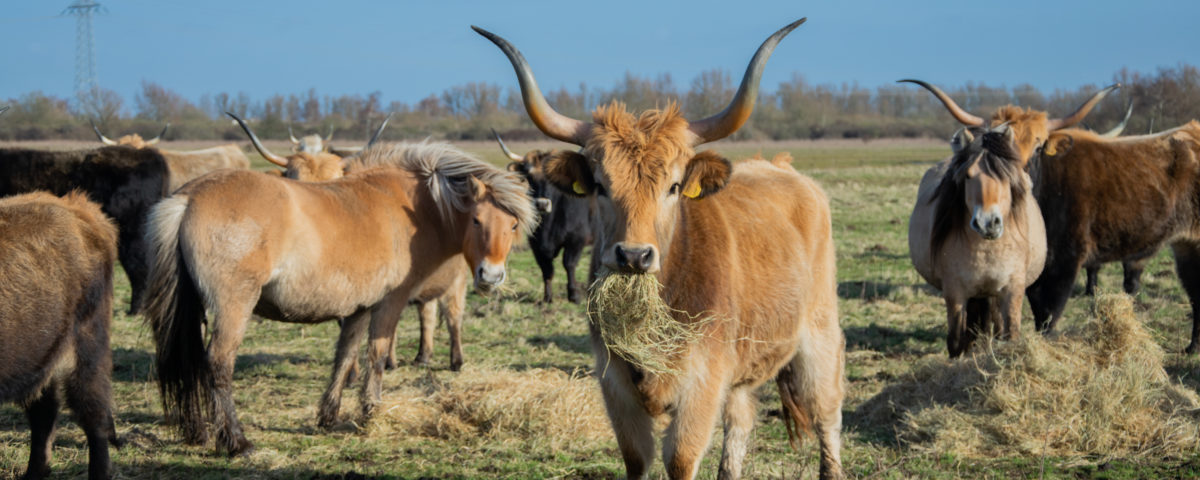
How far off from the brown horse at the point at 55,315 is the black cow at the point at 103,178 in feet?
24.1

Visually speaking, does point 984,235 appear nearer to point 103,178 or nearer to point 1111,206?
point 1111,206

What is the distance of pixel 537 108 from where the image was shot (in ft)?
14.2

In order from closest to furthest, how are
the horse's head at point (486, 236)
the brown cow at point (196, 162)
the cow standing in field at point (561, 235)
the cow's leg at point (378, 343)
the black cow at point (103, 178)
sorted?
the cow's leg at point (378, 343), the horse's head at point (486, 236), the black cow at point (103, 178), the cow standing in field at point (561, 235), the brown cow at point (196, 162)

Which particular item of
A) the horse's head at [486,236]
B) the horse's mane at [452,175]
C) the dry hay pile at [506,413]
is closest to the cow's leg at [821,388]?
the dry hay pile at [506,413]

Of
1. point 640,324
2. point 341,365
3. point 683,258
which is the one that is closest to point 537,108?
point 683,258

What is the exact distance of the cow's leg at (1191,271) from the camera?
8706mm

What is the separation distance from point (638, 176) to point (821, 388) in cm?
194

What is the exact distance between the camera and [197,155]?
1577cm

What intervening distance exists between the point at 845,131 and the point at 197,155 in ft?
234

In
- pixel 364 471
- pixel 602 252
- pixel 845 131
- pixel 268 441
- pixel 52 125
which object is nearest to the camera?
pixel 602 252

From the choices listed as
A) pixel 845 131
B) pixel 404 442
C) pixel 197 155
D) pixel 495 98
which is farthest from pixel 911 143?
pixel 404 442

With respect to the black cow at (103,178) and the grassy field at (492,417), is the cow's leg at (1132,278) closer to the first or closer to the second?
the grassy field at (492,417)

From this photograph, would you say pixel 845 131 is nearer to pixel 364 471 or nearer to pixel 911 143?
pixel 911 143

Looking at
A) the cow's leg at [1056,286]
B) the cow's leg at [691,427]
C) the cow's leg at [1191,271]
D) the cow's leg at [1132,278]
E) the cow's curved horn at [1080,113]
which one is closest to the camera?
the cow's leg at [691,427]
